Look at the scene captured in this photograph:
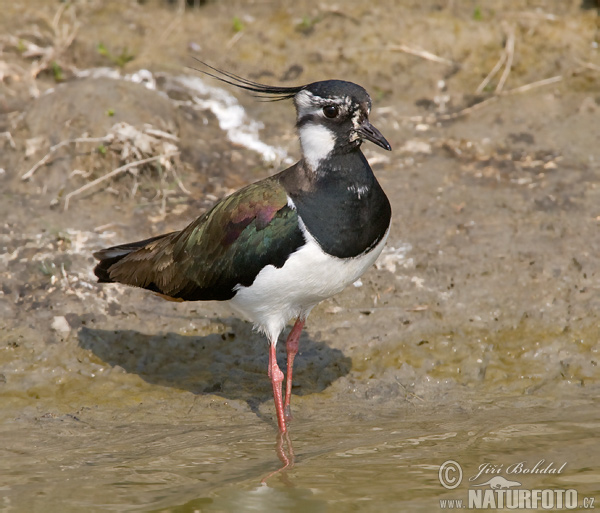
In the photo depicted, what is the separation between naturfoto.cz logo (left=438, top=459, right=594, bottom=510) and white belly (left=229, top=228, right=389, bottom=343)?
1.27 m

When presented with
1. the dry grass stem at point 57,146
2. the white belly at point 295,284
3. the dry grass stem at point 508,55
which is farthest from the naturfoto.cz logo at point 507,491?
the dry grass stem at point 508,55

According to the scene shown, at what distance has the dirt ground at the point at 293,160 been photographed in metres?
6.19

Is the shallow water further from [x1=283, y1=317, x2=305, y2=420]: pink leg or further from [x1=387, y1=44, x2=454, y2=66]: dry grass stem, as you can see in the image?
[x1=387, y1=44, x2=454, y2=66]: dry grass stem

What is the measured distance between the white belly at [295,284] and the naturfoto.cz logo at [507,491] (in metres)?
1.27

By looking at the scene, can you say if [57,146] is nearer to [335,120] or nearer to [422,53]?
[335,120]

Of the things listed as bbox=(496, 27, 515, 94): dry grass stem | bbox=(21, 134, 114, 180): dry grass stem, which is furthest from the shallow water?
bbox=(496, 27, 515, 94): dry grass stem

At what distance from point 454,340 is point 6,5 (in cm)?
623

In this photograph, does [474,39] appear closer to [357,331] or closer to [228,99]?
[228,99]

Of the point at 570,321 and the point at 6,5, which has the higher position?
the point at 6,5

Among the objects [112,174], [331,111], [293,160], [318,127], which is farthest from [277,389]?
[293,160]

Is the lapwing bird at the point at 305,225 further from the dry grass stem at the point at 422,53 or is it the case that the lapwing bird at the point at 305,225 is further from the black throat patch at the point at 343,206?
the dry grass stem at the point at 422,53

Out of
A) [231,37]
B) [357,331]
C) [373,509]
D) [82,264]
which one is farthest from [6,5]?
[373,509]

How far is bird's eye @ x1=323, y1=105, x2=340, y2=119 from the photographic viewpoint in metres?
5.30

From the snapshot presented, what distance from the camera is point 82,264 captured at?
23.0 ft
